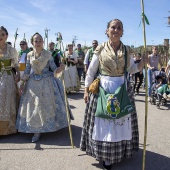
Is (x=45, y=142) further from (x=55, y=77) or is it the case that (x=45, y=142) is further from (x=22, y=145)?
(x=55, y=77)

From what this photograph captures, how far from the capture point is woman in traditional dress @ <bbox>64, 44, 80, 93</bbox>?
9523 mm

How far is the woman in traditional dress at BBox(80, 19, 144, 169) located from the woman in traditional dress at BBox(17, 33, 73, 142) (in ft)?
3.85

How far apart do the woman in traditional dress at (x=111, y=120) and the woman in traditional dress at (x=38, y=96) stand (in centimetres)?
117

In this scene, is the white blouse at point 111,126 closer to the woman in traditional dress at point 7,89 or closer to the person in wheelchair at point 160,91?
the woman in traditional dress at point 7,89

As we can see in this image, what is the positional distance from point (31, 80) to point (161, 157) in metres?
2.45

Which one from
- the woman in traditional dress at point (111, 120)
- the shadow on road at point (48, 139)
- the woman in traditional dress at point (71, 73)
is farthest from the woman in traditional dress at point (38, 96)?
the woman in traditional dress at point (71, 73)

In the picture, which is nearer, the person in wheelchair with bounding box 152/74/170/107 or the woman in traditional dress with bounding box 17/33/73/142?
the woman in traditional dress with bounding box 17/33/73/142

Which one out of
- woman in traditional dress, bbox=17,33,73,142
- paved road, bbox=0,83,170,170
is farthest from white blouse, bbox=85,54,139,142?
woman in traditional dress, bbox=17,33,73,142

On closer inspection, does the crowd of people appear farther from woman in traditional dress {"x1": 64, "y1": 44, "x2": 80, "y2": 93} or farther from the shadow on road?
woman in traditional dress {"x1": 64, "y1": 44, "x2": 80, "y2": 93}

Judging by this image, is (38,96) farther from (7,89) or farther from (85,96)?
(85,96)

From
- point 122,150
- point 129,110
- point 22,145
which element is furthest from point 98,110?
point 22,145

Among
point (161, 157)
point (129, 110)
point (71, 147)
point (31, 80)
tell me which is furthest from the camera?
point (31, 80)

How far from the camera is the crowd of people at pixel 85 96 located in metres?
3.26

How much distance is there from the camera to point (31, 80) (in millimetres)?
4469
